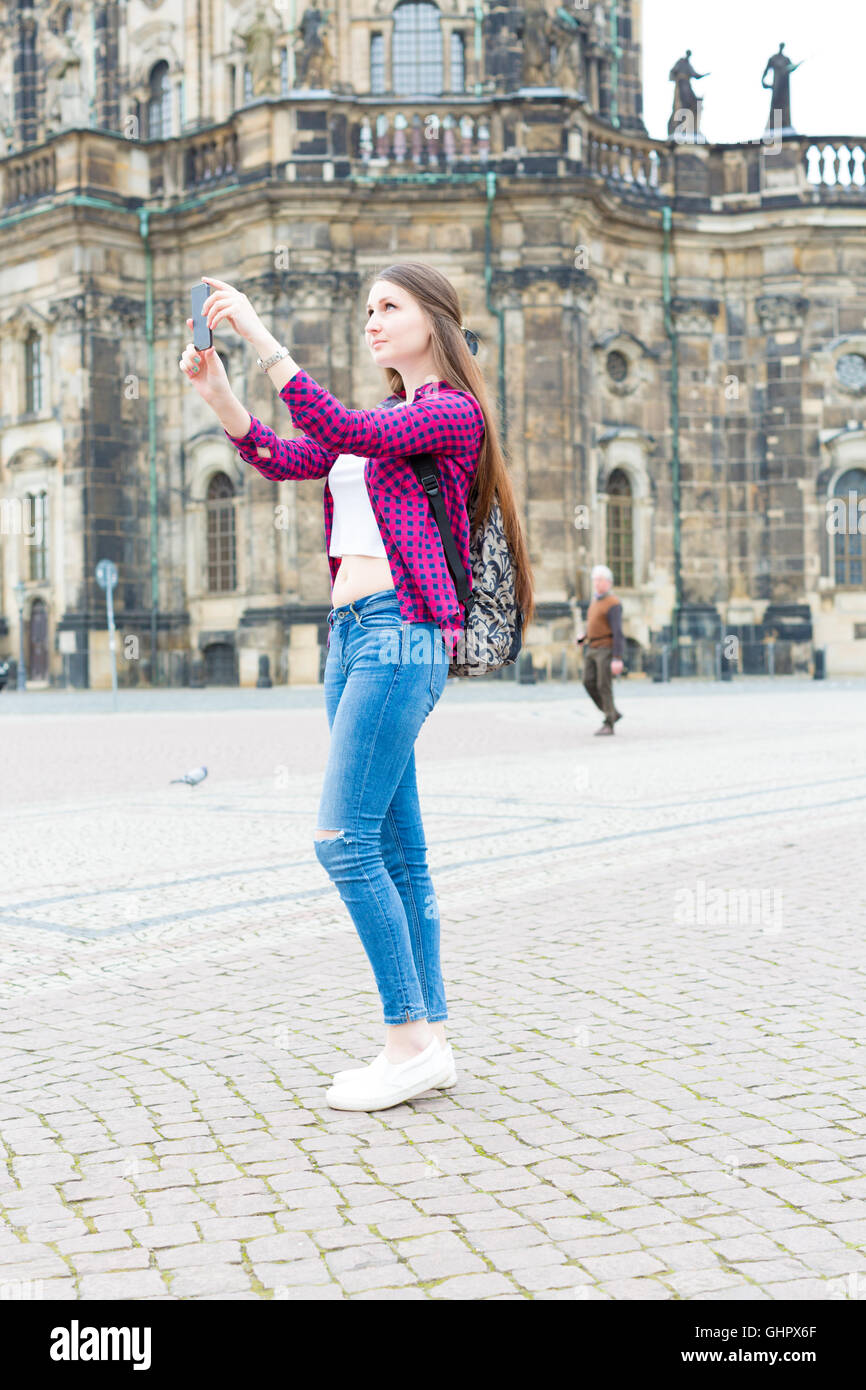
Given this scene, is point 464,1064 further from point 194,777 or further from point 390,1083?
point 194,777

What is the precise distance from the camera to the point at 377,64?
109ft

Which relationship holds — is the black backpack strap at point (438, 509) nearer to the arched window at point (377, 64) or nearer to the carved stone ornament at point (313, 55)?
the carved stone ornament at point (313, 55)

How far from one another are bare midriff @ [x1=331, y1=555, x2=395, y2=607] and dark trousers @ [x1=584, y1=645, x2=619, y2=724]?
12.7 meters

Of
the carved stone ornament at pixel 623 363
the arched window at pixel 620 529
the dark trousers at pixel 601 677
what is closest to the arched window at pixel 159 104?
the carved stone ornament at pixel 623 363

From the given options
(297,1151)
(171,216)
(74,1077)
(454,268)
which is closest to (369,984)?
(74,1077)

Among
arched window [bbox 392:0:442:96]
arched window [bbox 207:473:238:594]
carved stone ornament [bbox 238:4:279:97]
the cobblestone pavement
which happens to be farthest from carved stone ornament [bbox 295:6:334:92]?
the cobblestone pavement

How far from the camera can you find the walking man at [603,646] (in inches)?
651

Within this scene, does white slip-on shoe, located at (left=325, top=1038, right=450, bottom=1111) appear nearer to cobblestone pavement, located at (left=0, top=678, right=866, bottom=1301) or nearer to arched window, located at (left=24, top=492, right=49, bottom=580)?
cobblestone pavement, located at (left=0, top=678, right=866, bottom=1301)

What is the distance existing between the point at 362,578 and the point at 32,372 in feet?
110

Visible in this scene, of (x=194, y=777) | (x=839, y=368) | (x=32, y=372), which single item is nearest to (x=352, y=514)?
(x=194, y=777)

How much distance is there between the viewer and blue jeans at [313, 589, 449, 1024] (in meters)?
3.72

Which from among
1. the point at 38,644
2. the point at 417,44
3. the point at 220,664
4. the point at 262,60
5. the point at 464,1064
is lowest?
the point at 464,1064

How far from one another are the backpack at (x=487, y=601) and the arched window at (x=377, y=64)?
31575 mm
